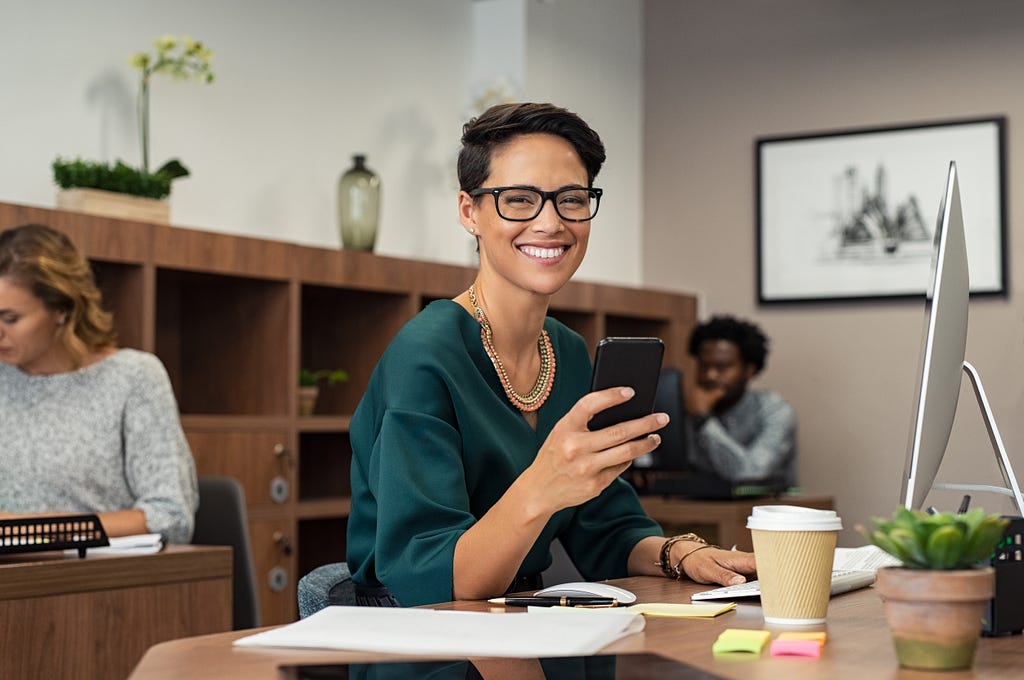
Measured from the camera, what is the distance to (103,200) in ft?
12.3

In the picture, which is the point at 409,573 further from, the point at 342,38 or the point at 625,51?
the point at 625,51

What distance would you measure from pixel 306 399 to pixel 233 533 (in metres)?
1.09

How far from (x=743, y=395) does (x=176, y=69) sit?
8.86 feet

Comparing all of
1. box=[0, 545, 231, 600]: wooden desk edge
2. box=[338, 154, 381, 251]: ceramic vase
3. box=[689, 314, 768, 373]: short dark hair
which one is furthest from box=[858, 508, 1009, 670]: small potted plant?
box=[689, 314, 768, 373]: short dark hair

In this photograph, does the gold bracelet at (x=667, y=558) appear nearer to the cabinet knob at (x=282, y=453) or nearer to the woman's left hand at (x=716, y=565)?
the woman's left hand at (x=716, y=565)

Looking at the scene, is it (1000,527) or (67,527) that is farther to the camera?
(67,527)

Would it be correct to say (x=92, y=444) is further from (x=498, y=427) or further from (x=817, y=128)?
(x=817, y=128)

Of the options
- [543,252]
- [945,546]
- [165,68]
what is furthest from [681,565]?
[165,68]

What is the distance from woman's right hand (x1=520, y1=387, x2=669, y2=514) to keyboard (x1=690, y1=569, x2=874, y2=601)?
0.19 m

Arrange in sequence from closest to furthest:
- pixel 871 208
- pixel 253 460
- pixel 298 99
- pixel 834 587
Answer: pixel 834 587 → pixel 253 460 → pixel 298 99 → pixel 871 208

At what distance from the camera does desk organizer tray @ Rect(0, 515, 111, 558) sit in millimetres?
2238

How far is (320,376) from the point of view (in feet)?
14.7

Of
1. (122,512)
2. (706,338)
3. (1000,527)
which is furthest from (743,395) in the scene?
(1000,527)

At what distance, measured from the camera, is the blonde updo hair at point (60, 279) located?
3025 millimetres
